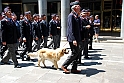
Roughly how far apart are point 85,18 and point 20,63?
2940 millimetres

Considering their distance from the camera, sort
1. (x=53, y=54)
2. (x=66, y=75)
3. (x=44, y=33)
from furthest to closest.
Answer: (x=44, y=33) < (x=53, y=54) < (x=66, y=75)

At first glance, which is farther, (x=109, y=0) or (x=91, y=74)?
(x=109, y=0)

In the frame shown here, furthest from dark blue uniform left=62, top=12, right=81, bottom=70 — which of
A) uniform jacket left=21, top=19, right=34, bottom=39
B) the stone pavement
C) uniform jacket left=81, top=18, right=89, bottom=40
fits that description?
uniform jacket left=21, top=19, right=34, bottom=39

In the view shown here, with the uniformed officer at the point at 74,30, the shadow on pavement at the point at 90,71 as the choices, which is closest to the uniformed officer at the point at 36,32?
the shadow on pavement at the point at 90,71

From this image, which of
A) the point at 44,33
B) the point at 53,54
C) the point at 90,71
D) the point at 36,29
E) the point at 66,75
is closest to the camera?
the point at 66,75

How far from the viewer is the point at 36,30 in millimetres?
8992

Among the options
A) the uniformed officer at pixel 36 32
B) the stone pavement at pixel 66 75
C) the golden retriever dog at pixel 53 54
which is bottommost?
the stone pavement at pixel 66 75

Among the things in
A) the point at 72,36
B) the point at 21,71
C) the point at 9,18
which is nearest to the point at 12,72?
the point at 21,71

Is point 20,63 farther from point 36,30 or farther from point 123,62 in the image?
point 123,62

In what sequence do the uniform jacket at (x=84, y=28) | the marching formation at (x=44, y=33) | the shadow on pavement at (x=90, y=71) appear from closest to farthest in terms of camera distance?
the marching formation at (x=44, y=33)
the shadow on pavement at (x=90, y=71)
the uniform jacket at (x=84, y=28)

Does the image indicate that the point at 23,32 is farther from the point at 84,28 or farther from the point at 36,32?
the point at 84,28

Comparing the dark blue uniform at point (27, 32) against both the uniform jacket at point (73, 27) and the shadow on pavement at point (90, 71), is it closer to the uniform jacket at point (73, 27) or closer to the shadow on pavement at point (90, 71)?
the uniform jacket at point (73, 27)

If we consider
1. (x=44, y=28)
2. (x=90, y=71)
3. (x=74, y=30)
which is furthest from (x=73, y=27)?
(x=44, y=28)

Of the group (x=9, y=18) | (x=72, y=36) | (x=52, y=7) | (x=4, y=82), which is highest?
(x=52, y=7)
